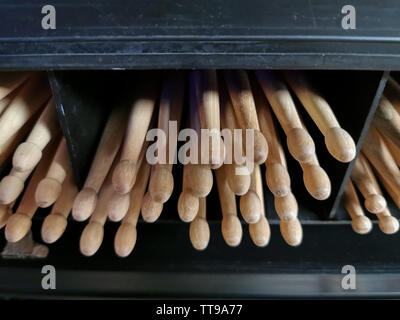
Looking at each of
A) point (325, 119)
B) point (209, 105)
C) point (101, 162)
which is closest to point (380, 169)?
point (325, 119)

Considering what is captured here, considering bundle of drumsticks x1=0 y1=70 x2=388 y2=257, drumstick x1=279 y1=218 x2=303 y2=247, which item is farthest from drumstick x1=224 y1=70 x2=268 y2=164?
drumstick x1=279 y1=218 x2=303 y2=247

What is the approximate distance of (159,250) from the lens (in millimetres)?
622

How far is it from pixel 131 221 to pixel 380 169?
347 mm

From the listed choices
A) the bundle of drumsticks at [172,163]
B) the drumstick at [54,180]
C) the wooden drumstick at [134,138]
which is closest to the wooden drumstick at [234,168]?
the bundle of drumsticks at [172,163]

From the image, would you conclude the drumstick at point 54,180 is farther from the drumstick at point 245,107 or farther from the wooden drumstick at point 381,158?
the wooden drumstick at point 381,158

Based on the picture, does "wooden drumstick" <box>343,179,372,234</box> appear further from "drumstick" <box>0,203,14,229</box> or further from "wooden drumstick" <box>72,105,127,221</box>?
"drumstick" <box>0,203,14,229</box>

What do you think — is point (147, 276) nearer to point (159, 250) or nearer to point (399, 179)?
point (159, 250)

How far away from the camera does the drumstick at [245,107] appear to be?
0.41m

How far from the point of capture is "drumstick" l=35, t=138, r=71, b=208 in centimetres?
45

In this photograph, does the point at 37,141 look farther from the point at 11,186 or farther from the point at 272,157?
the point at 272,157
